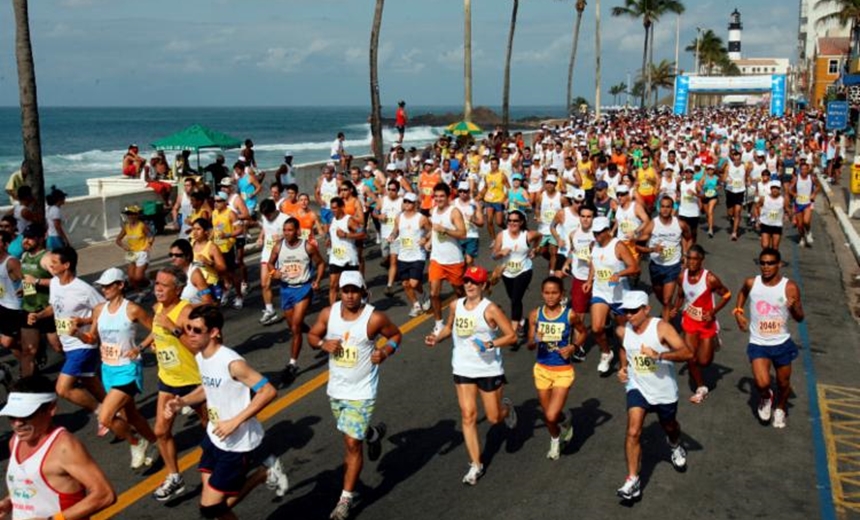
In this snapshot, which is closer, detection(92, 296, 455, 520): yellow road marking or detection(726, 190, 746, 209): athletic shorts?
detection(92, 296, 455, 520): yellow road marking

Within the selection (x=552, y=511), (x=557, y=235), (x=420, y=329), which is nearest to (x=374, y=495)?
(x=552, y=511)

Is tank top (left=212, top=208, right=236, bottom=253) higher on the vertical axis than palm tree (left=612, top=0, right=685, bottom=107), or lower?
lower

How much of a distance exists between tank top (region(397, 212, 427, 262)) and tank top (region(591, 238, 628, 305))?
9.90 ft

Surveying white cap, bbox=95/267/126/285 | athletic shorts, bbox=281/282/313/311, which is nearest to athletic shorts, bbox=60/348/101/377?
white cap, bbox=95/267/126/285

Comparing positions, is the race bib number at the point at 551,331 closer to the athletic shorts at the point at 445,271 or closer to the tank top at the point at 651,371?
the tank top at the point at 651,371

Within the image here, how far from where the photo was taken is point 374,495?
705cm

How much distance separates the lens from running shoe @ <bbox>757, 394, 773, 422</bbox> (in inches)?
343

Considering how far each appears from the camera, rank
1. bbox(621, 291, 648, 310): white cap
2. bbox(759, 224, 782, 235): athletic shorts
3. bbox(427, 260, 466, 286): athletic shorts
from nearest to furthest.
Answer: bbox(621, 291, 648, 310): white cap → bbox(427, 260, 466, 286): athletic shorts → bbox(759, 224, 782, 235): athletic shorts

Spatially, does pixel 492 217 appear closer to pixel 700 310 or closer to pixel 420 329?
pixel 420 329

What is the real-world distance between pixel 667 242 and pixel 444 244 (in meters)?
3.12

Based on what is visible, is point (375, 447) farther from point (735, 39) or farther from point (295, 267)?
point (735, 39)

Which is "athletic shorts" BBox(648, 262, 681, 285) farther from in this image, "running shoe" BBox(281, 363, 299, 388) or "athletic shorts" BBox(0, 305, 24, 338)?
"athletic shorts" BBox(0, 305, 24, 338)

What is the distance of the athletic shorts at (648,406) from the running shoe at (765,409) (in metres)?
2.04

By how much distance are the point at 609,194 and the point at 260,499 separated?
12999mm
